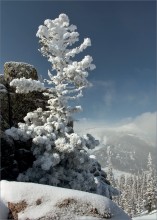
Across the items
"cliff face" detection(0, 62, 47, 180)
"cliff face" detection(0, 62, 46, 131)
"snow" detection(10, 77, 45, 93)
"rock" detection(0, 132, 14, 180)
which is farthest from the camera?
"cliff face" detection(0, 62, 46, 131)

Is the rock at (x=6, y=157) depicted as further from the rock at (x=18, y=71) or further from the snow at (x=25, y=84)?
the rock at (x=18, y=71)

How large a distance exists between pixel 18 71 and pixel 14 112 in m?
2.76

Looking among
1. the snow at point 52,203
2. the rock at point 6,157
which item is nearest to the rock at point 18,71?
the rock at point 6,157

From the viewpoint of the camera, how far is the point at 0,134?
15.6 metres

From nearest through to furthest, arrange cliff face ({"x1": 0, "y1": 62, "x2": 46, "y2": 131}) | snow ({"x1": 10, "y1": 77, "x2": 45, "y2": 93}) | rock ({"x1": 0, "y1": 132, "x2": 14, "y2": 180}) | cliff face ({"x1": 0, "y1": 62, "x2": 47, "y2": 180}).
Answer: rock ({"x1": 0, "y1": 132, "x2": 14, "y2": 180}), cliff face ({"x1": 0, "y1": 62, "x2": 47, "y2": 180}), snow ({"x1": 10, "y1": 77, "x2": 45, "y2": 93}), cliff face ({"x1": 0, "y1": 62, "x2": 46, "y2": 131})

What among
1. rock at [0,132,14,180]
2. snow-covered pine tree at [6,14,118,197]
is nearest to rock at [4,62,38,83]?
snow-covered pine tree at [6,14,118,197]

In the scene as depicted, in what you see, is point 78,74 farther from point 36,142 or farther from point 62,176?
point 62,176

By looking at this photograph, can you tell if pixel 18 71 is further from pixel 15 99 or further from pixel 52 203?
pixel 52 203

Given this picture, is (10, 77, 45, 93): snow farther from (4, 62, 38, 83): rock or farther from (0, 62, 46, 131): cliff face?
(4, 62, 38, 83): rock

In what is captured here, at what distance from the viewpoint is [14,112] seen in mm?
19906

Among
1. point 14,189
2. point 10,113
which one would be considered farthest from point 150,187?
point 14,189

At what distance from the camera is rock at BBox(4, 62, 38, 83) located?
68.1 ft

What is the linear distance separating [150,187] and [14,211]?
221 feet

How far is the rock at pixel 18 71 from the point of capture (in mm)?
20747
